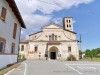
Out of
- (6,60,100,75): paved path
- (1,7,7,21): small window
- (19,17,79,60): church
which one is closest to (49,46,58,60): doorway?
(19,17,79,60): church

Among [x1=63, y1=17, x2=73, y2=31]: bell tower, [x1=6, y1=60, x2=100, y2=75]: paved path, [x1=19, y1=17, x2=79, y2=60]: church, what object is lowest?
[x1=6, y1=60, x2=100, y2=75]: paved path

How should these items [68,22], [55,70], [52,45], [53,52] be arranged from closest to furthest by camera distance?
[55,70], [52,45], [53,52], [68,22]

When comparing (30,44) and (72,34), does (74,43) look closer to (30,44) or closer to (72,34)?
(72,34)

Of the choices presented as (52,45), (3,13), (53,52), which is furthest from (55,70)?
(53,52)

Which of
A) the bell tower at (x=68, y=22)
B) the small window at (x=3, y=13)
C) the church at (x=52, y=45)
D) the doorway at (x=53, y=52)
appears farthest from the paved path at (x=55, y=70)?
the bell tower at (x=68, y=22)

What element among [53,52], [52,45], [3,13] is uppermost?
[3,13]

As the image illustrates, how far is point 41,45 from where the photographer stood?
46.7 metres

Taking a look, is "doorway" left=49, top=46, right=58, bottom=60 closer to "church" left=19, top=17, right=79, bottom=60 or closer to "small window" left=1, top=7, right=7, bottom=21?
"church" left=19, top=17, right=79, bottom=60

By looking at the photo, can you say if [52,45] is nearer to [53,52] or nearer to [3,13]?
[53,52]

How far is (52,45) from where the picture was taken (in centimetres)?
4562

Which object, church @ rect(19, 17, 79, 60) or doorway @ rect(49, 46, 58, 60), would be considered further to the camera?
doorway @ rect(49, 46, 58, 60)

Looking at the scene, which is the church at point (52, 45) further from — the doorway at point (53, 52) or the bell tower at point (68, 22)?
the bell tower at point (68, 22)

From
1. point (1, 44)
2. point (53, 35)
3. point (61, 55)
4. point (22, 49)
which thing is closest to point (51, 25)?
point (53, 35)

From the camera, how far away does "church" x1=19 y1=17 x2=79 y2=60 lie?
4569 centimetres
